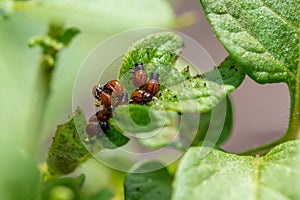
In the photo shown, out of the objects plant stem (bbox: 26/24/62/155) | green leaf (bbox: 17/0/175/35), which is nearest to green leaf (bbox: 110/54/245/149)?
plant stem (bbox: 26/24/62/155)

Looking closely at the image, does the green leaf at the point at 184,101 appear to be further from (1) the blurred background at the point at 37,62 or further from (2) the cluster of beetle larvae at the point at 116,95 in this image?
(1) the blurred background at the point at 37,62

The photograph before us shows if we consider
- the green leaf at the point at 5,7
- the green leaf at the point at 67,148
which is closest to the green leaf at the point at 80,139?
the green leaf at the point at 67,148

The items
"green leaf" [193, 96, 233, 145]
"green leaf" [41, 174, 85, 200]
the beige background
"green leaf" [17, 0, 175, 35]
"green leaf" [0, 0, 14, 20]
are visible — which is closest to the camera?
"green leaf" [41, 174, 85, 200]

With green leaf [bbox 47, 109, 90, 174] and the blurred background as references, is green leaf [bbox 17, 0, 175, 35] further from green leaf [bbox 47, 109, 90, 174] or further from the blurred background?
green leaf [bbox 47, 109, 90, 174]

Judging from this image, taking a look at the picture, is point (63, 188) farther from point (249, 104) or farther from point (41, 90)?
point (249, 104)

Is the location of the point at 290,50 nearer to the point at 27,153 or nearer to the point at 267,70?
the point at 267,70

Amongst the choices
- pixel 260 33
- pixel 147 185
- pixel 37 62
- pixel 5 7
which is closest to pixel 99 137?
pixel 147 185

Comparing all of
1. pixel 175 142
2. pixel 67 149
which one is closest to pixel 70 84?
pixel 175 142
